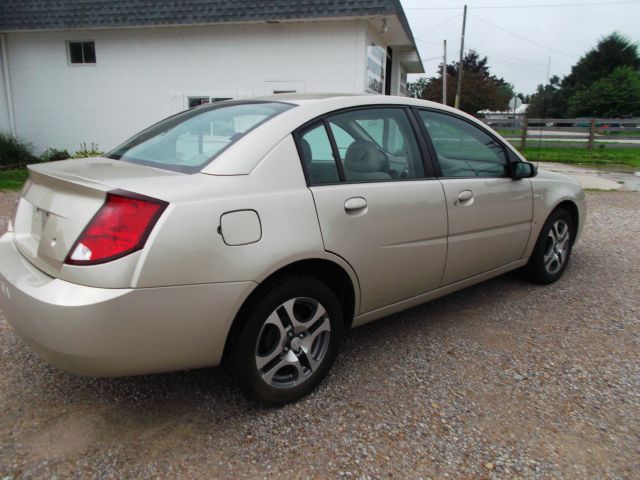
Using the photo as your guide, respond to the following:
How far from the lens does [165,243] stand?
2.06 m

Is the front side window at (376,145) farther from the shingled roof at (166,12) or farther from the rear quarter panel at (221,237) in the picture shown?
the shingled roof at (166,12)

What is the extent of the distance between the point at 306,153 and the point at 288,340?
95cm

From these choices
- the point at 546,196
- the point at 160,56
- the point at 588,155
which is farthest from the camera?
the point at 588,155

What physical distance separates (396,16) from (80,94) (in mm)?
7594

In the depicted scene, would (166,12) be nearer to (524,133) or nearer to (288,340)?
(288,340)

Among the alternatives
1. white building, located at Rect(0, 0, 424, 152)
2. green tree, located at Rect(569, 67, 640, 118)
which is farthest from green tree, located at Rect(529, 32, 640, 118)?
white building, located at Rect(0, 0, 424, 152)

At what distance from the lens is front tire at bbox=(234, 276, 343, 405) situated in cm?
238

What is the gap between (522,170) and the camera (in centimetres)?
385

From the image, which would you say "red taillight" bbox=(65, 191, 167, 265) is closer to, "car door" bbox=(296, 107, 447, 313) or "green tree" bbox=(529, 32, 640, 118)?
"car door" bbox=(296, 107, 447, 313)

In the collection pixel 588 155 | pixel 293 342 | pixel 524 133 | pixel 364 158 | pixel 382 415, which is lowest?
pixel 382 415

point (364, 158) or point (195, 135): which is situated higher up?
point (195, 135)

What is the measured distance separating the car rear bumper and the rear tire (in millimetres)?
2959

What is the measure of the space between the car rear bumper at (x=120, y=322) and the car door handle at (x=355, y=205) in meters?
0.71

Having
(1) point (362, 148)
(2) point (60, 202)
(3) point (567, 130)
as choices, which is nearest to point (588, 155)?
(3) point (567, 130)
